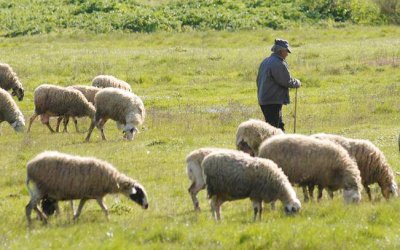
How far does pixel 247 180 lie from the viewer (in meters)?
13.1

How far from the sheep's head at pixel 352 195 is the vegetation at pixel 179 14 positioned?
126 ft

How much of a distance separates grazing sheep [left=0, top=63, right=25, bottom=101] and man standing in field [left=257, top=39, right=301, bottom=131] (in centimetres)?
1461

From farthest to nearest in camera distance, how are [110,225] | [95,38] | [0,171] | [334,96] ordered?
[95,38] → [334,96] → [0,171] → [110,225]

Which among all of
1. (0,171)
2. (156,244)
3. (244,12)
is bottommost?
(244,12)

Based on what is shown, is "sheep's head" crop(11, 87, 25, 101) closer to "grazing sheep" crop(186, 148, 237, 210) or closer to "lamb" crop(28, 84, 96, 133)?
"lamb" crop(28, 84, 96, 133)

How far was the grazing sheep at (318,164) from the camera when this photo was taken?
1433cm

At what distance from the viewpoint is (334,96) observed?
100ft

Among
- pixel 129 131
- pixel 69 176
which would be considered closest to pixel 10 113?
pixel 129 131

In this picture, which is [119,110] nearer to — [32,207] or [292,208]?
[32,207]

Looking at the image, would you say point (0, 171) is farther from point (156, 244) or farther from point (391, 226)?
point (391, 226)

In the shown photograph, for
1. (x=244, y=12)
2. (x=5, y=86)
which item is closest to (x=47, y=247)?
(x=5, y=86)

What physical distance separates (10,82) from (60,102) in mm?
6959

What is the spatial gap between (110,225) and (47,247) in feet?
4.60

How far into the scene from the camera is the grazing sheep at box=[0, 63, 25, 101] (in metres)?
30.5
